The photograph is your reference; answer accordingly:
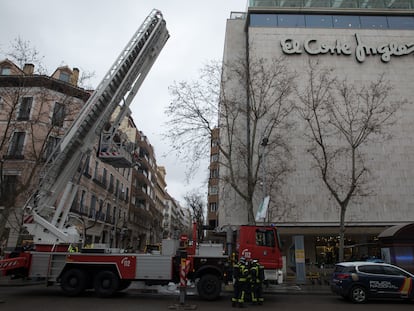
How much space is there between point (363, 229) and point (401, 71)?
657 inches

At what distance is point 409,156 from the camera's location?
1204 inches

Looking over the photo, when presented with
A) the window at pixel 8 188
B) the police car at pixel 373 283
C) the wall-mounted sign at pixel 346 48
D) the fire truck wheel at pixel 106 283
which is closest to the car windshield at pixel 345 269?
the police car at pixel 373 283

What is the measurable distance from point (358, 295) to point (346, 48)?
27.7 m

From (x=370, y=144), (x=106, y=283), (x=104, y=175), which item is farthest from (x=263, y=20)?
(x=106, y=283)

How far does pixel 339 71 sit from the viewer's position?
108ft

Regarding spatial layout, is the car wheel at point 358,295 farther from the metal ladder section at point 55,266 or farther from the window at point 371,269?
the metal ladder section at point 55,266

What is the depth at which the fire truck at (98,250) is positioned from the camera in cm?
1231

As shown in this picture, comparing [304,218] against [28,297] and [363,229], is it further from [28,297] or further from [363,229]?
[28,297]

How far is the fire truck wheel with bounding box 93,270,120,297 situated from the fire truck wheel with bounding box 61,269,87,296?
0.47 metres

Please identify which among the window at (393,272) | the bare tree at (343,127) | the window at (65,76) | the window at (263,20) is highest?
the window at (263,20)

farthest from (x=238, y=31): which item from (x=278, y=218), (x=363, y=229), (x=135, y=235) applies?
(x=135, y=235)

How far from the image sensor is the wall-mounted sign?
33.2 meters

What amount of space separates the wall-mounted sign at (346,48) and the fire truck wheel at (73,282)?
2836 centimetres

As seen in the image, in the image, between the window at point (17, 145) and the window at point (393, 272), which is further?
the window at point (17, 145)
